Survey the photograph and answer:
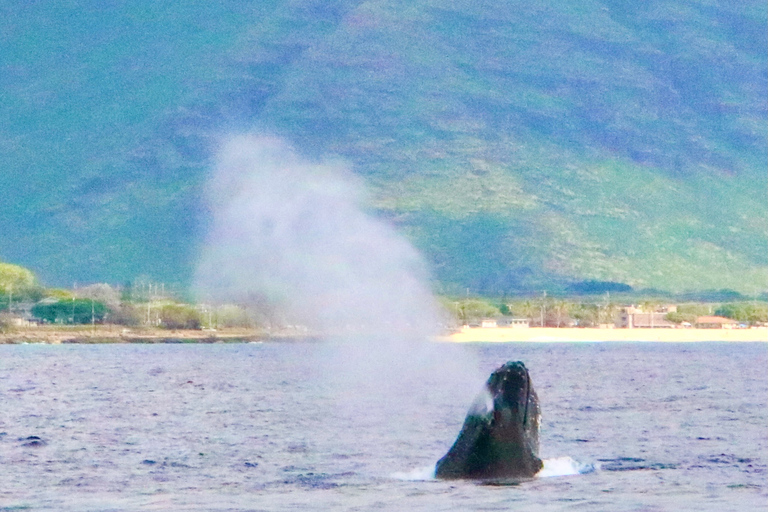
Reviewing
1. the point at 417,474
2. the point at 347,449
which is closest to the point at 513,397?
the point at 417,474

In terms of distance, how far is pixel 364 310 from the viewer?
6303 centimetres

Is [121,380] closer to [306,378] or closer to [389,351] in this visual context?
[306,378]

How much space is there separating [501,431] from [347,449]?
11.1 metres

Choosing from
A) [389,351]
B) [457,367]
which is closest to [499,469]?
[457,367]

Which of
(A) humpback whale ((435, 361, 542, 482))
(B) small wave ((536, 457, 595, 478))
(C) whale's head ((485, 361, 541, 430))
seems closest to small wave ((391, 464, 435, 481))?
(A) humpback whale ((435, 361, 542, 482))

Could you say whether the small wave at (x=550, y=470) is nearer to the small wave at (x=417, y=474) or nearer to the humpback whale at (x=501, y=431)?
the small wave at (x=417, y=474)

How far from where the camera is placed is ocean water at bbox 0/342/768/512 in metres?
28.9

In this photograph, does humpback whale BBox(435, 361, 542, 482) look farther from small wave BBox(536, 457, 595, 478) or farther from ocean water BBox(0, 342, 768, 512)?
small wave BBox(536, 457, 595, 478)

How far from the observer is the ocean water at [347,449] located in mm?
28859

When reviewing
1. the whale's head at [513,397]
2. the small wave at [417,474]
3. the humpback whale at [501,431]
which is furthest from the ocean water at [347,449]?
the whale's head at [513,397]

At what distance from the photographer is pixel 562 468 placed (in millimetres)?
33406

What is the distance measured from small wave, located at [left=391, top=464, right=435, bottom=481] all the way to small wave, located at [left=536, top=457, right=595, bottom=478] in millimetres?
2423

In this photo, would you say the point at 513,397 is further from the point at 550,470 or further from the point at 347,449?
the point at 347,449

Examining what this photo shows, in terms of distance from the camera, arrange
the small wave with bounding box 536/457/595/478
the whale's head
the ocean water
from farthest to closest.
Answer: the small wave with bounding box 536/457/595/478
the whale's head
the ocean water
